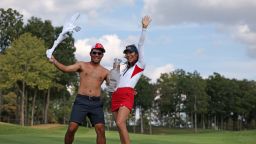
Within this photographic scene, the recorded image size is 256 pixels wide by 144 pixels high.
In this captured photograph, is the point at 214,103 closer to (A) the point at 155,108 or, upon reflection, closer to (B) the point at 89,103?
(A) the point at 155,108

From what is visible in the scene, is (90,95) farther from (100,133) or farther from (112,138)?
(112,138)

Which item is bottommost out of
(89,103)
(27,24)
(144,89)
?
(89,103)

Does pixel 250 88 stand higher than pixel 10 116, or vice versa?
pixel 250 88

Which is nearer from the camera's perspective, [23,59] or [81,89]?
[81,89]

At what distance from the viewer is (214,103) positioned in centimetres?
11738

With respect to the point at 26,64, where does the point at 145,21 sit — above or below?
below

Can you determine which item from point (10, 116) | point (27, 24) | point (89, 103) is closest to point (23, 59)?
point (27, 24)

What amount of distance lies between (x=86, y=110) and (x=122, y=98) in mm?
840

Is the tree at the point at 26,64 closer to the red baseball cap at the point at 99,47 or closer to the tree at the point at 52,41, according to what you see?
the tree at the point at 52,41

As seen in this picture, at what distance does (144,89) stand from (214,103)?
25875mm

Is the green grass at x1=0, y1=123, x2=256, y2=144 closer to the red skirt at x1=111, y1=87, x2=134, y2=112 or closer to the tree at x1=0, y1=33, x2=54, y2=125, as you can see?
the red skirt at x1=111, y1=87, x2=134, y2=112

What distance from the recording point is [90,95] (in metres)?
9.94

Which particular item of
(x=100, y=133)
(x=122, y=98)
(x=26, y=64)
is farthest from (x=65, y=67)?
(x=26, y=64)

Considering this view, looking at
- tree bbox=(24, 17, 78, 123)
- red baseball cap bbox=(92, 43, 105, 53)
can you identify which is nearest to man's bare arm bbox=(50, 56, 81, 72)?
red baseball cap bbox=(92, 43, 105, 53)
